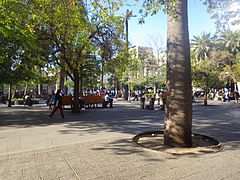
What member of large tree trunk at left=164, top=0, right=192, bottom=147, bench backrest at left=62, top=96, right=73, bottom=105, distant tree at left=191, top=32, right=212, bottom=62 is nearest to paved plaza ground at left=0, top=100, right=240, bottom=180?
large tree trunk at left=164, top=0, right=192, bottom=147

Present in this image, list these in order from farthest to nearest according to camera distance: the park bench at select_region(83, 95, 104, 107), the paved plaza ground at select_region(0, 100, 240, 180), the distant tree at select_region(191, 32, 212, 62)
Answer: the distant tree at select_region(191, 32, 212, 62)
the park bench at select_region(83, 95, 104, 107)
the paved plaza ground at select_region(0, 100, 240, 180)

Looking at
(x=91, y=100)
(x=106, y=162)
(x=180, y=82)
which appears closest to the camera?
(x=106, y=162)

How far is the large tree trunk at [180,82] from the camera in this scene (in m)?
4.12

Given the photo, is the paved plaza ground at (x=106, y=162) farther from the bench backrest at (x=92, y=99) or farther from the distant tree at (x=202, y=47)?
the distant tree at (x=202, y=47)

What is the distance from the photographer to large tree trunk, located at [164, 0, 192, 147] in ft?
13.5

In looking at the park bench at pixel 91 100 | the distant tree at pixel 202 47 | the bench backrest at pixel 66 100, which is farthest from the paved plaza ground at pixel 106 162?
the distant tree at pixel 202 47

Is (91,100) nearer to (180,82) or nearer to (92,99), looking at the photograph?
(92,99)

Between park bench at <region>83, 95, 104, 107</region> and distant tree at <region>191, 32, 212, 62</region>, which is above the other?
distant tree at <region>191, 32, 212, 62</region>

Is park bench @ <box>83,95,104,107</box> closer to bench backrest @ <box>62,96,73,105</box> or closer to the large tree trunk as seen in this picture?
bench backrest @ <box>62,96,73,105</box>

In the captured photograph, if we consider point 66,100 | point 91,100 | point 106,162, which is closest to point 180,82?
point 106,162

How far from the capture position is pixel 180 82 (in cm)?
411

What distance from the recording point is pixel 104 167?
320cm

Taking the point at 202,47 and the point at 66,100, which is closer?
the point at 66,100

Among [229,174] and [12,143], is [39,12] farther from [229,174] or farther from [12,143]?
[229,174]
